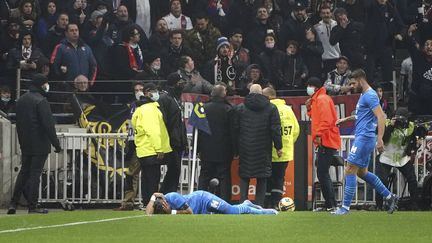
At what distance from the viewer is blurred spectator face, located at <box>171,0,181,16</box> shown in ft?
→ 92.8

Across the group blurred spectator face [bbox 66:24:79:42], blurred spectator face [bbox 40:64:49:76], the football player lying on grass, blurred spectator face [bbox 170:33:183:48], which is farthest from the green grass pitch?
blurred spectator face [bbox 170:33:183:48]

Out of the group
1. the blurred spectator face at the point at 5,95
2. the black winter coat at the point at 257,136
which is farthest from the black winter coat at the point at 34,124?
the blurred spectator face at the point at 5,95

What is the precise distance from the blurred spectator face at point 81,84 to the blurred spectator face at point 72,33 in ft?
2.81

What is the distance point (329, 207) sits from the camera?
70.6ft

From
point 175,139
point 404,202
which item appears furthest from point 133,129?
point 404,202

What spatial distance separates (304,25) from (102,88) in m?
4.64

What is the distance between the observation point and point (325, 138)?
21297 millimetres

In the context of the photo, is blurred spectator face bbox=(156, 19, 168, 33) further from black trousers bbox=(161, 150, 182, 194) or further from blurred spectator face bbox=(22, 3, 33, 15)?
black trousers bbox=(161, 150, 182, 194)

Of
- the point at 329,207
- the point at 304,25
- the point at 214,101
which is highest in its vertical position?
the point at 304,25

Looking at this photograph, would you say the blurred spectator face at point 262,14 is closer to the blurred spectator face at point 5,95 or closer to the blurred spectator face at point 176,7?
the blurred spectator face at point 176,7

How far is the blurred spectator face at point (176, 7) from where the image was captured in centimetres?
2830

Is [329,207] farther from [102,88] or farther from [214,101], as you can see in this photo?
[102,88]

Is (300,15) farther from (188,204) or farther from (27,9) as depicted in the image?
(188,204)

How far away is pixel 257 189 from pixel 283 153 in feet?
2.41
